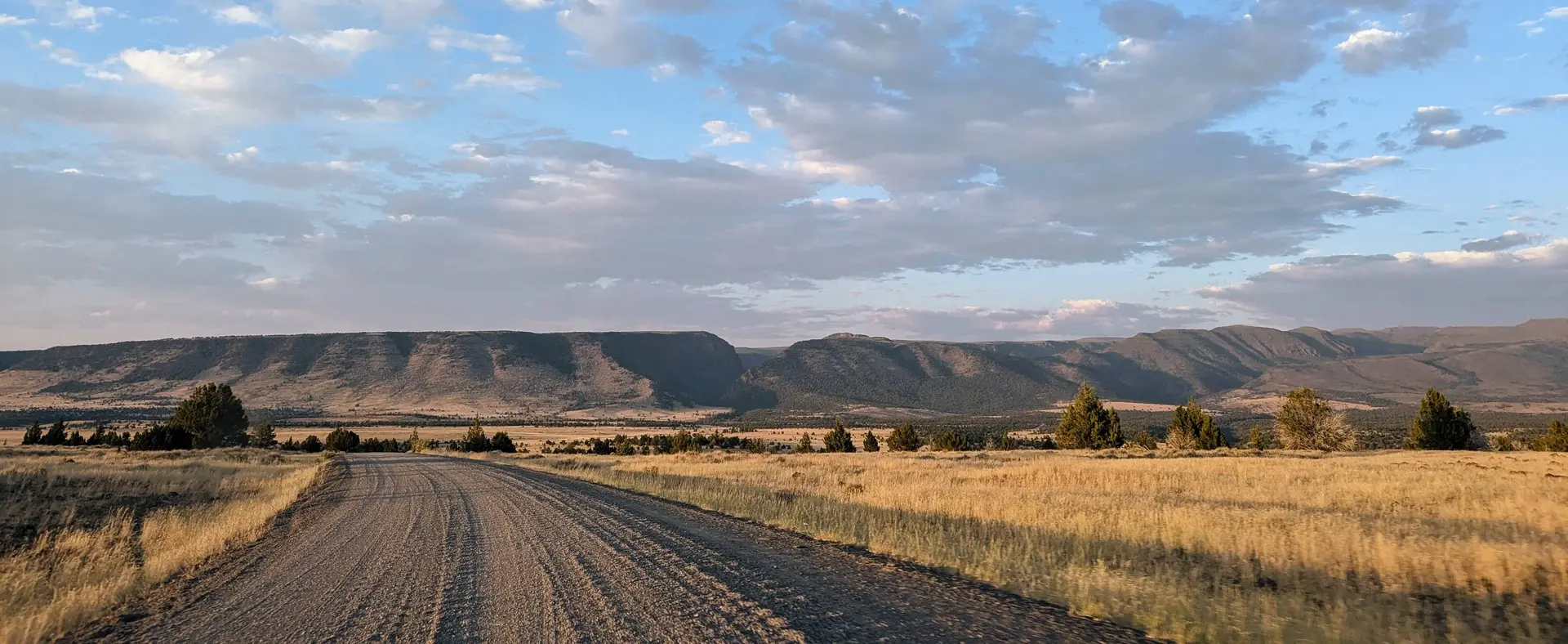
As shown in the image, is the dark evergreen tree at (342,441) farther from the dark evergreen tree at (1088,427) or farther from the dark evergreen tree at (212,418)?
the dark evergreen tree at (1088,427)

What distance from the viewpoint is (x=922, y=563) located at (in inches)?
407

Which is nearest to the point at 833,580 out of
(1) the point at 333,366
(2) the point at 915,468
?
(2) the point at 915,468

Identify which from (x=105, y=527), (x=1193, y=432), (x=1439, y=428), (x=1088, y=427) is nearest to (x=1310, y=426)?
(x=1439, y=428)

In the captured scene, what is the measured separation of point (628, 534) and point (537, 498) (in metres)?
8.71

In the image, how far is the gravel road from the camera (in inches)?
275

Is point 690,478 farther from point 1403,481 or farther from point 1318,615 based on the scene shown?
point 1318,615

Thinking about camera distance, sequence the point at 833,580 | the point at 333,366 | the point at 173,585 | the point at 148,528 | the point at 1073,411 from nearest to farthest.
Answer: the point at 833,580 → the point at 173,585 → the point at 148,528 → the point at 1073,411 → the point at 333,366

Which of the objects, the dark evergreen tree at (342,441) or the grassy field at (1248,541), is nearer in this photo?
the grassy field at (1248,541)

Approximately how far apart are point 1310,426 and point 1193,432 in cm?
807

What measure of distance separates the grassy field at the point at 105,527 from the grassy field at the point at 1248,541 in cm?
938

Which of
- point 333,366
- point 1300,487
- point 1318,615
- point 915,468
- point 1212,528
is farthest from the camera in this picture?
point 333,366

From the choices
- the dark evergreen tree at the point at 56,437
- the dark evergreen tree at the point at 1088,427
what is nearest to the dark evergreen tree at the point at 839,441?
the dark evergreen tree at the point at 1088,427

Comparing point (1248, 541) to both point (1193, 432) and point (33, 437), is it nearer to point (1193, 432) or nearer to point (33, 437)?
point (1193, 432)

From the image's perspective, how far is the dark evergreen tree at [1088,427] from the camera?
63094mm
